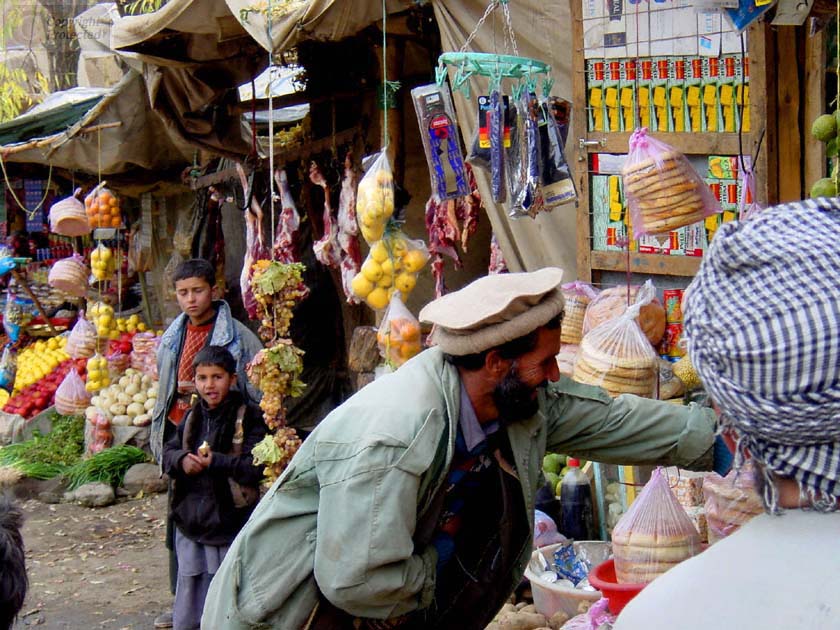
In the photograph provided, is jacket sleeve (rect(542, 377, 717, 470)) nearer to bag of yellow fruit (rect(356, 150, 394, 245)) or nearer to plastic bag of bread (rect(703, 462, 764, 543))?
plastic bag of bread (rect(703, 462, 764, 543))

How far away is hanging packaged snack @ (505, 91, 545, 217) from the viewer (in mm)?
3971

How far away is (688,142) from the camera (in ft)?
13.4

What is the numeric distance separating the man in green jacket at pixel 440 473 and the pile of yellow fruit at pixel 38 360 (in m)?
7.95

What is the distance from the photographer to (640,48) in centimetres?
421

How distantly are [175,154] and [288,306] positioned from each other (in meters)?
4.39

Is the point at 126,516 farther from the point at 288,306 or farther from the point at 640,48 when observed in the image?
the point at 640,48

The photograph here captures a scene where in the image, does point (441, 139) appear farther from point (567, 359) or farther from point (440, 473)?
point (440, 473)

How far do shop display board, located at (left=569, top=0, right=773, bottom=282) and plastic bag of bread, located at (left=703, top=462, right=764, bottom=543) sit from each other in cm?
120

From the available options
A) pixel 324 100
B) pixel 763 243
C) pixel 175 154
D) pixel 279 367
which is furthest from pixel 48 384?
pixel 763 243

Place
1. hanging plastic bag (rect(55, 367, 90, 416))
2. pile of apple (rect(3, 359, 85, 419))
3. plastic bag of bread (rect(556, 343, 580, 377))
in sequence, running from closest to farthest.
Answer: plastic bag of bread (rect(556, 343, 580, 377)), hanging plastic bag (rect(55, 367, 90, 416)), pile of apple (rect(3, 359, 85, 419))

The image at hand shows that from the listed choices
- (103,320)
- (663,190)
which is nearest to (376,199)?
(663,190)

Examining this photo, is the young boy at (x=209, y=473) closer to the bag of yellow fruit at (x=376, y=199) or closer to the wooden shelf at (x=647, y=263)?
the bag of yellow fruit at (x=376, y=199)

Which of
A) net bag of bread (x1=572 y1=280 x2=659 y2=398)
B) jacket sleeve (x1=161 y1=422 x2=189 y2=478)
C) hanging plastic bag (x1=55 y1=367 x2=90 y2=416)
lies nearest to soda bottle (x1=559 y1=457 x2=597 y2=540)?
net bag of bread (x1=572 y1=280 x2=659 y2=398)

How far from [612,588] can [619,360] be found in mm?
947
